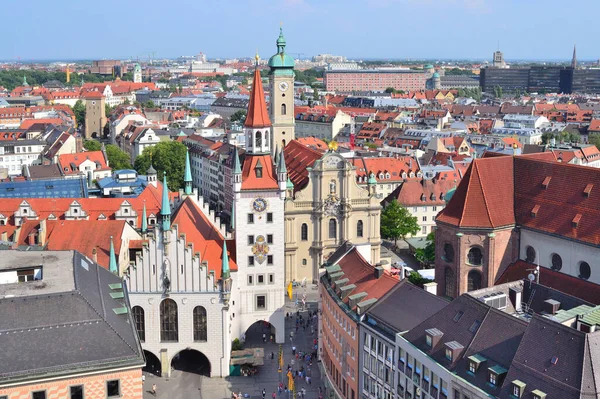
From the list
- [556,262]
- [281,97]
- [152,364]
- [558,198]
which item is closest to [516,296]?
[556,262]

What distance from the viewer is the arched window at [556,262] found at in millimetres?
64731

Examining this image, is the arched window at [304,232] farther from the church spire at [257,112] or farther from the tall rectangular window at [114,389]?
the tall rectangular window at [114,389]

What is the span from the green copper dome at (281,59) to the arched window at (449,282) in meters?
52.6

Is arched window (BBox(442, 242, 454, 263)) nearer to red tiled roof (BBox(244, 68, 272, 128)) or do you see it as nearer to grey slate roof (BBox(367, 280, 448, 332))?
grey slate roof (BBox(367, 280, 448, 332))

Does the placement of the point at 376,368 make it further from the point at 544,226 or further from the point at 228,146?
the point at 228,146

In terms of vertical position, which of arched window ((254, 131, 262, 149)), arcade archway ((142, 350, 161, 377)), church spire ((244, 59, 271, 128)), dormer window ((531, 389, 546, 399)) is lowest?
arcade archway ((142, 350, 161, 377))

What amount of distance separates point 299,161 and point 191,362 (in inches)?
1540

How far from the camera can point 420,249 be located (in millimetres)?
99875

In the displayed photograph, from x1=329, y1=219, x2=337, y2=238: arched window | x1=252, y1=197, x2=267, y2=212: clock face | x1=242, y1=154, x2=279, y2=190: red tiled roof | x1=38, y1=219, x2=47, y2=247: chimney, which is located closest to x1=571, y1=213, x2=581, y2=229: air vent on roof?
x1=242, y1=154, x2=279, y2=190: red tiled roof

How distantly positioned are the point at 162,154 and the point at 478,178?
9306 centimetres

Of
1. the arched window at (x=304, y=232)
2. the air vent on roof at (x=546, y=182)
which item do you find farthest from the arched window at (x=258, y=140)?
the air vent on roof at (x=546, y=182)

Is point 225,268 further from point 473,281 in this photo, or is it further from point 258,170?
point 473,281

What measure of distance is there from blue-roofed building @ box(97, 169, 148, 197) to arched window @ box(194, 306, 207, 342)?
4695 cm

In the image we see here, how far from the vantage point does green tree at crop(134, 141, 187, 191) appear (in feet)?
490
